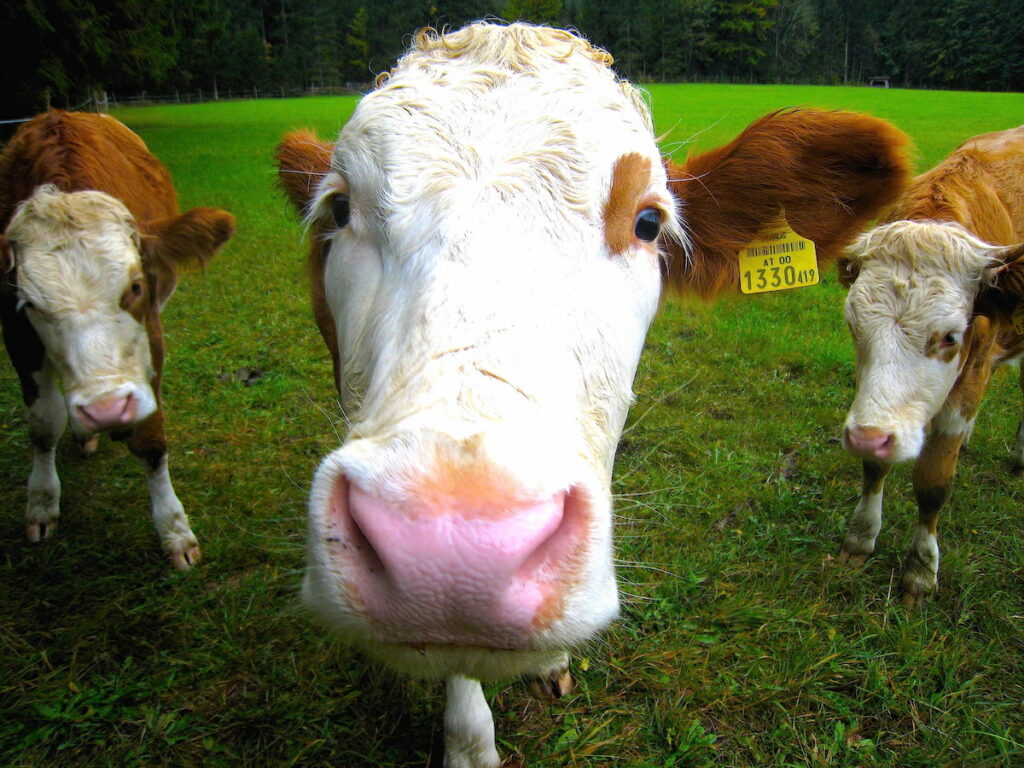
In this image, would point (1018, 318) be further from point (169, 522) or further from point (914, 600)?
point (169, 522)

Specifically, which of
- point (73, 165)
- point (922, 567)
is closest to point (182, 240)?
point (73, 165)

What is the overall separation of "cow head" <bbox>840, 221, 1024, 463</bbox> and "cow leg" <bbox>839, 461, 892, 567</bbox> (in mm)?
357

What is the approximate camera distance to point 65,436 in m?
4.56

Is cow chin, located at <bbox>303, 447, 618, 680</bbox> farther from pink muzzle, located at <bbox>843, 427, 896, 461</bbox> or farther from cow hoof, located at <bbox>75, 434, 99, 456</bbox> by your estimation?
cow hoof, located at <bbox>75, 434, 99, 456</bbox>

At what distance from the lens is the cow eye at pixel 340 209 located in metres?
1.87

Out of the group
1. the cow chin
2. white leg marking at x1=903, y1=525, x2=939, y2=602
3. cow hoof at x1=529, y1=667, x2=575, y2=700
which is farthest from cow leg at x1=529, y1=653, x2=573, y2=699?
white leg marking at x1=903, y1=525, x2=939, y2=602

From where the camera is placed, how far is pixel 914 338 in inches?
116

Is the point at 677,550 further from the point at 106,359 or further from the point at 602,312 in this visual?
the point at 106,359

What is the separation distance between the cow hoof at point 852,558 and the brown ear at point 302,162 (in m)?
3.24

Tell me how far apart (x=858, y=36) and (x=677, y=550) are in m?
84.6

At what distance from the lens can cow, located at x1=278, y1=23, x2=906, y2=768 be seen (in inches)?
39.4

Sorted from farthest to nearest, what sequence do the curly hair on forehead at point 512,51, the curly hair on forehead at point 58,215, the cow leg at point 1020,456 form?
1. the cow leg at point 1020,456
2. the curly hair on forehead at point 58,215
3. the curly hair on forehead at point 512,51

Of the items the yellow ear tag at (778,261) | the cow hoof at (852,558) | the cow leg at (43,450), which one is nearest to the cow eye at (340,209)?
the yellow ear tag at (778,261)

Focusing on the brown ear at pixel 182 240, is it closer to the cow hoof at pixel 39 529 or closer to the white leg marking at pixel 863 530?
the cow hoof at pixel 39 529
